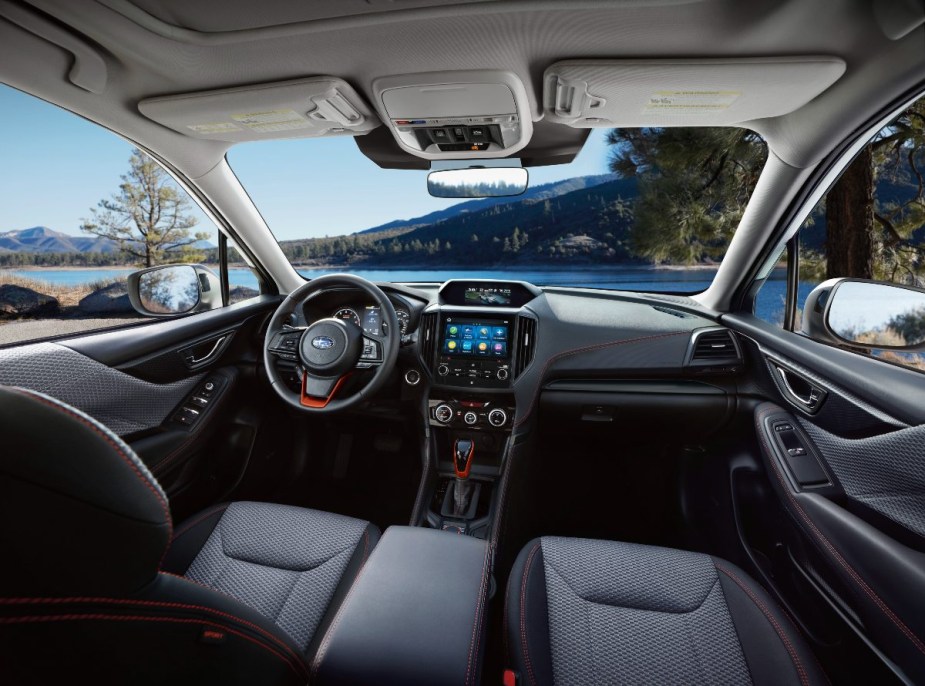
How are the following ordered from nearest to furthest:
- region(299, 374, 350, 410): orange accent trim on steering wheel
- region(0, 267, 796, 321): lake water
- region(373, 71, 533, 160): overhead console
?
region(373, 71, 533, 160): overhead console < region(299, 374, 350, 410): orange accent trim on steering wheel < region(0, 267, 796, 321): lake water

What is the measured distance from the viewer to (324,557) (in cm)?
168

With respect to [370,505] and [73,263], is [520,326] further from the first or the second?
[73,263]

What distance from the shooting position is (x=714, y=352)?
8.04 ft

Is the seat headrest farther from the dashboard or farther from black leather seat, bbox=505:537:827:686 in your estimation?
the dashboard

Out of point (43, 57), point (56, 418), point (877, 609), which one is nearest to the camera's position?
point (56, 418)

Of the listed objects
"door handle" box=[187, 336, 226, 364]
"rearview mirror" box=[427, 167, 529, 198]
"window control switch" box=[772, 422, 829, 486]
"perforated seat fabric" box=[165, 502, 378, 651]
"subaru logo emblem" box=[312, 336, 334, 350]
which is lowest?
"perforated seat fabric" box=[165, 502, 378, 651]

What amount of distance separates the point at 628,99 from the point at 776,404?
147cm

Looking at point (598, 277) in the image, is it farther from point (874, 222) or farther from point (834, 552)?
point (834, 552)

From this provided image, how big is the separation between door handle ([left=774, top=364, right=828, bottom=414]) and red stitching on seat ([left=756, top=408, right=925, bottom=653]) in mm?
122

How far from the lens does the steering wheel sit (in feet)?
7.25

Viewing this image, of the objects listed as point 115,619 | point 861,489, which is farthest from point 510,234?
point 115,619

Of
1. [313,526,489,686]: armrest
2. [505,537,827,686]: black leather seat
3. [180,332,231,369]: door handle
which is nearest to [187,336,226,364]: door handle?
[180,332,231,369]: door handle

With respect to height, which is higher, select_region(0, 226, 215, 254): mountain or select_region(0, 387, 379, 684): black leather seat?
select_region(0, 226, 215, 254): mountain

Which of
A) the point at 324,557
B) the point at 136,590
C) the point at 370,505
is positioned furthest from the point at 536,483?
the point at 136,590
